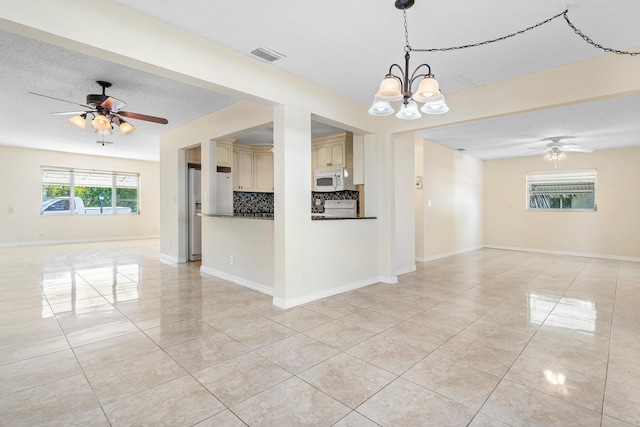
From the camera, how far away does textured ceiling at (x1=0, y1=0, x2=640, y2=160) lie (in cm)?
227

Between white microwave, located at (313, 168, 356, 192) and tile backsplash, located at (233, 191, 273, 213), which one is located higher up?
white microwave, located at (313, 168, 356, 192)

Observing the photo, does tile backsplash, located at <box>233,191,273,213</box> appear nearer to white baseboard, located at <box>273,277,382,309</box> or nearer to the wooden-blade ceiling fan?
the wooden-blade ceiling fan

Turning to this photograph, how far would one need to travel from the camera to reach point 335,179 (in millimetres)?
5840

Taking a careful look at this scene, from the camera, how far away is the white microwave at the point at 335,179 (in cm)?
577

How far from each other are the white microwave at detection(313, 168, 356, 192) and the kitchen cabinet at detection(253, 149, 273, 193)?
1.40 meters

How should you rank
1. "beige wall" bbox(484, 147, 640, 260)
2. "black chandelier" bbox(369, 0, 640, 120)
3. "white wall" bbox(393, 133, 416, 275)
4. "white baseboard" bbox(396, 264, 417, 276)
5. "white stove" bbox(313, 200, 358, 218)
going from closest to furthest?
"black chandelier" bbox(369, 0, 640, 120), "white baseboard" bbox(396, 264, 417, 276), "white wall" bbox(393, 133, 416, 275), "white stove" bbox(313, 200, 358, 218), "beige wall" bbox(484, 147, 640, 260)

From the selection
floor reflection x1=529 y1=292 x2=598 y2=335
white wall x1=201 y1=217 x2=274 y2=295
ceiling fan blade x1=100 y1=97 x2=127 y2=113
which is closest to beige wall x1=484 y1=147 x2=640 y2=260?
floor reflection x1=529 y1=292 x2=598 y2=335

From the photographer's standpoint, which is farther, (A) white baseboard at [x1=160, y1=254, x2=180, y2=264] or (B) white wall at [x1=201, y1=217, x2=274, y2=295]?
(A) white baseboard at [x1=160, y1=254, x2=180, y2=264]

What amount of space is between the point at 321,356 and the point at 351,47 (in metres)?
2.63

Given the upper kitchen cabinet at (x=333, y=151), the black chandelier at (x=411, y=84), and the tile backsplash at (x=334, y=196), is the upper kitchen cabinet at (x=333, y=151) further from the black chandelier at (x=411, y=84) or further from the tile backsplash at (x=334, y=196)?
the black chandelier at (x=411, y=84)

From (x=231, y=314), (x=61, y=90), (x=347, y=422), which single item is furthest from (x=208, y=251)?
(x=347, y=422)

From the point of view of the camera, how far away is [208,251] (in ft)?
16.8

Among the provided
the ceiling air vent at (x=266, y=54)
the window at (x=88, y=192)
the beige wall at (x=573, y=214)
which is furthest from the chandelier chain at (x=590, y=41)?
the window at (x=88, y=192)

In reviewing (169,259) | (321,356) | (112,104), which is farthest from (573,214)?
(112,104)
